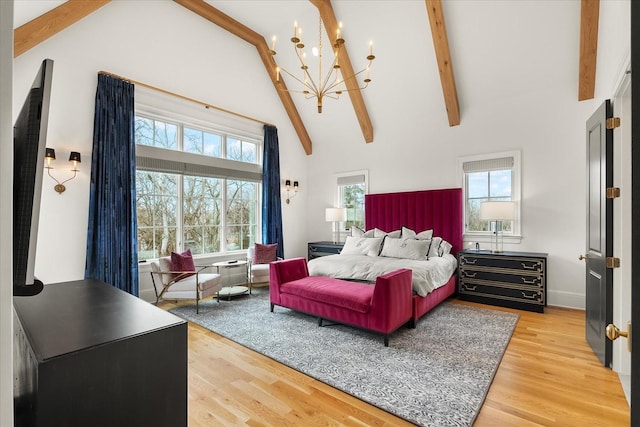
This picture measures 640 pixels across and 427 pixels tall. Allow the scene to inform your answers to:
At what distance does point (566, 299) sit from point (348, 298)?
10.8 ft

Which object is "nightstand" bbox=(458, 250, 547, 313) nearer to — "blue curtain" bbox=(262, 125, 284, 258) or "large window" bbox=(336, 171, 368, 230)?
Result: "large window" bbox=(336, 171, 368, 230)

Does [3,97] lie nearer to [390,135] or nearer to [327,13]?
[327,13]

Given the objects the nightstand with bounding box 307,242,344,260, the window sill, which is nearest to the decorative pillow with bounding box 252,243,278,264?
the nightstand with bounding box 307,242,344,260

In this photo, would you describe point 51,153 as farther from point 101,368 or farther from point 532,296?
point 532,296

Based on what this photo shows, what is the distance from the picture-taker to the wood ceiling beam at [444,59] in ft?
13.2

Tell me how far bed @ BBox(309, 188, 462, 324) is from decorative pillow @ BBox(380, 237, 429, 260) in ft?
0.55

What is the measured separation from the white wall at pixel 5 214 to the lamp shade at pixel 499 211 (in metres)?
4.78

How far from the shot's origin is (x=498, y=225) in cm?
477

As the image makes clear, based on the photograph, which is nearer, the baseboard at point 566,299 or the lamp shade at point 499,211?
the baseboard at point 566,299

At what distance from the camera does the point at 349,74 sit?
522cm

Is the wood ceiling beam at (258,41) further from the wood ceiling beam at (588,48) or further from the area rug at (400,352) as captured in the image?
the wood ceiling beam at (588,48)

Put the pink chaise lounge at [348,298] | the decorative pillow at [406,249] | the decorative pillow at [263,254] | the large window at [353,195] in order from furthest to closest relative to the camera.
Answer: the large window at [353,195] < the decorative pillow at [263,254] < the decorative pillow at [406,249] < the pink chaise lounge at [348,298]

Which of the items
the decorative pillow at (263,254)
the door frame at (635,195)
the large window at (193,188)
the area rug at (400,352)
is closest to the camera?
the door frame at (635,195)

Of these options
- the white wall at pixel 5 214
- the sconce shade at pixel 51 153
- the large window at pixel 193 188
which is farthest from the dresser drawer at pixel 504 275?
the sconce shade at pixel 51 153
